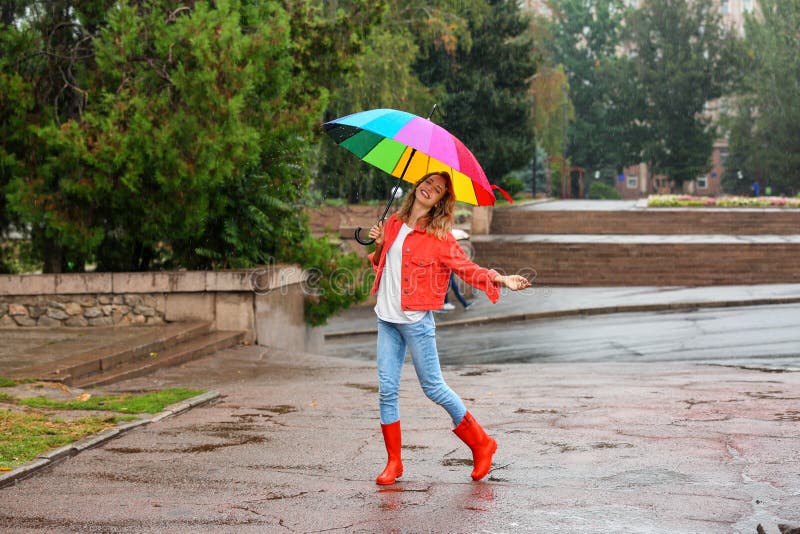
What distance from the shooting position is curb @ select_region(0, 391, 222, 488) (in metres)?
6.27

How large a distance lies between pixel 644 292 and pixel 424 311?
66.4 feet

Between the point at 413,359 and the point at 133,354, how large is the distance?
20.6 ft

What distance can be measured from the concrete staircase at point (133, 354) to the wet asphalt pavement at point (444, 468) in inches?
19.0

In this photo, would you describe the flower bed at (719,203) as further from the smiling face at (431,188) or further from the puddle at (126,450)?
the smiling face at (431,188)

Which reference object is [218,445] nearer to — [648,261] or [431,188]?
[431,188]

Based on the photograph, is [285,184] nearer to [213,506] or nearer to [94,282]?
[94,282]

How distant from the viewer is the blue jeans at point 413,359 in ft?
20.4

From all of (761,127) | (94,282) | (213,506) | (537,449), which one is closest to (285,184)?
(94,282)

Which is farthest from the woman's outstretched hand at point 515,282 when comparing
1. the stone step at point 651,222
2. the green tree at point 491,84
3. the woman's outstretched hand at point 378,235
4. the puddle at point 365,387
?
the green tree at point 491,84

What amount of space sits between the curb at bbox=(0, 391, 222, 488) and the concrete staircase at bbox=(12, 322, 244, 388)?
5.36ft

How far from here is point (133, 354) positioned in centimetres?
1178

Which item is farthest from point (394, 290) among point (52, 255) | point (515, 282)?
point (52, 255)

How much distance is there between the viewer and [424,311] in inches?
244

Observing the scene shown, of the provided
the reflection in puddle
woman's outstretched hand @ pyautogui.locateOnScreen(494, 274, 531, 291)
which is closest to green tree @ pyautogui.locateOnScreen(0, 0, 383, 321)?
woman's outstretched hand @ pyautogui.locateOnScreen(494, 274, 531, 291)
